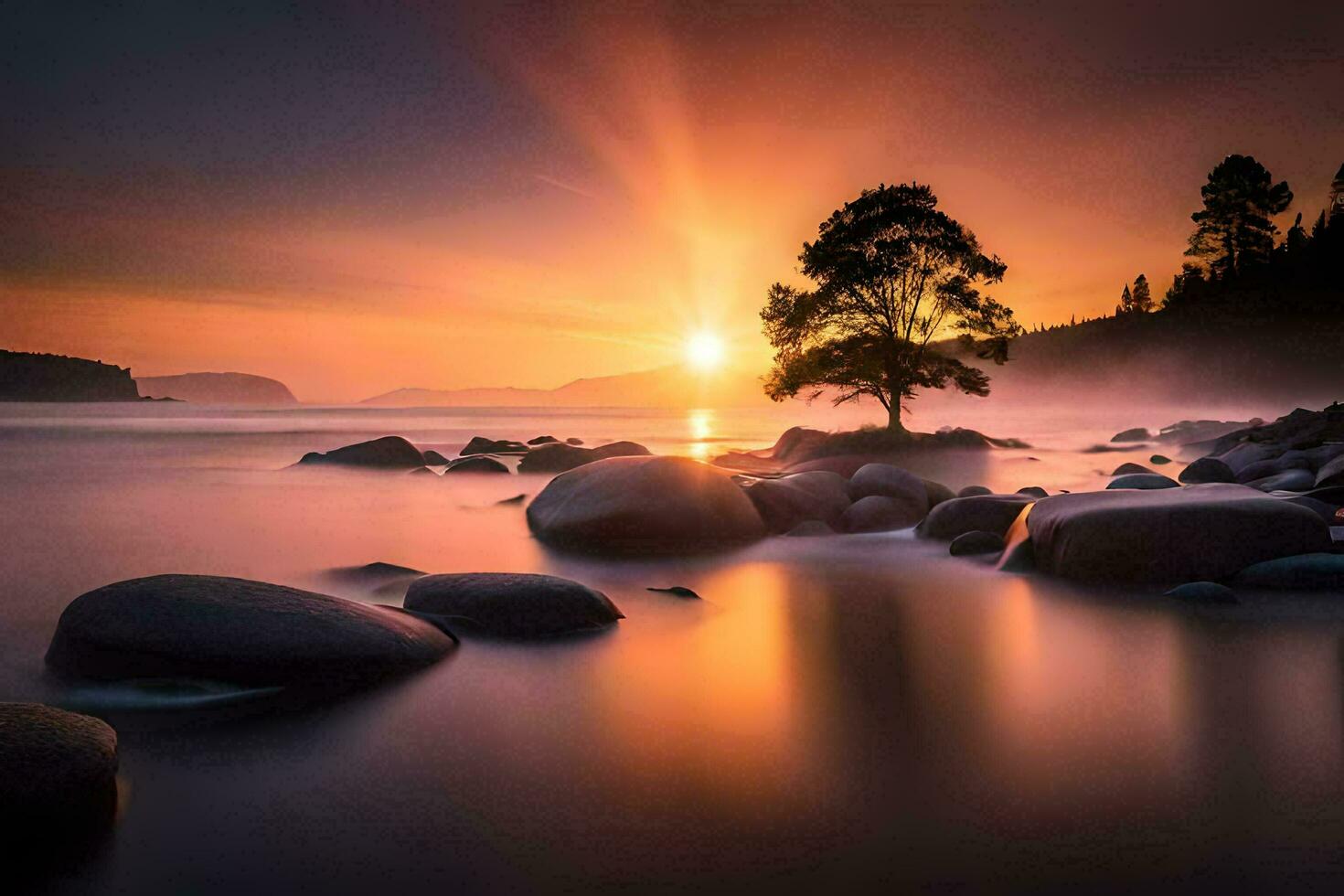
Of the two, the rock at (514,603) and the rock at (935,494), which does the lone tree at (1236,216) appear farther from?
the rock at (514,603)

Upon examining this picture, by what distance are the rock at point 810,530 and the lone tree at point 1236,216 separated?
205ft

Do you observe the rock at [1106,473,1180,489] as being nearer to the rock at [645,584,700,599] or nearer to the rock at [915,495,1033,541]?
the rock at [915,495,1033,541]

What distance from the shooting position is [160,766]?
2.83 m

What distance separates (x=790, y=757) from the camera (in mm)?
3008

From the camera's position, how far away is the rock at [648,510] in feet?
26.8

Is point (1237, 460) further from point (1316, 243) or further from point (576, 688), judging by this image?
point (1316, 243)

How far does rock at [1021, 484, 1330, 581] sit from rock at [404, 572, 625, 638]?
3.89 m

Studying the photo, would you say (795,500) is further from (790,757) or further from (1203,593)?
(790,757)

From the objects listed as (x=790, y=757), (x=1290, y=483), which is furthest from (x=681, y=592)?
(x=1290, y=483)

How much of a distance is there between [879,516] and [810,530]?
2.92ft

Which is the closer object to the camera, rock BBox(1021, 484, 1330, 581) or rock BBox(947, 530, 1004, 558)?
rock BBox(1021, 484, 1330, 581)

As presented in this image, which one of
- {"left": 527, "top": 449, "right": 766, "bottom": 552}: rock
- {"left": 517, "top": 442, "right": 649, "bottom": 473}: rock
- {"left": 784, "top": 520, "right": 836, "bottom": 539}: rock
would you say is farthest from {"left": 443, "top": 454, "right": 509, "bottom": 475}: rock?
{"left": 784, "top": 520, "right": 836, "bottom": 539}: rock

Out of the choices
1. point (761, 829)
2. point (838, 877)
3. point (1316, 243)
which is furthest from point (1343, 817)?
point (1316, 243)

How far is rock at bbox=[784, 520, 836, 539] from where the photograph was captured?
8922 millimetres
